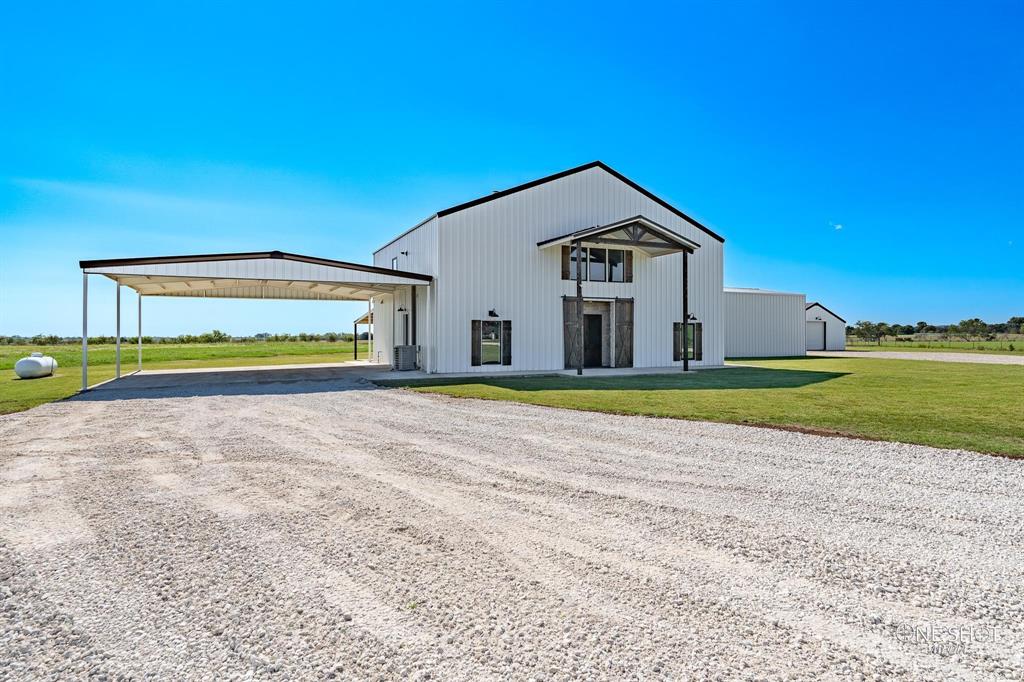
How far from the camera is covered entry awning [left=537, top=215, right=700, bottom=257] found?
61.1 feet

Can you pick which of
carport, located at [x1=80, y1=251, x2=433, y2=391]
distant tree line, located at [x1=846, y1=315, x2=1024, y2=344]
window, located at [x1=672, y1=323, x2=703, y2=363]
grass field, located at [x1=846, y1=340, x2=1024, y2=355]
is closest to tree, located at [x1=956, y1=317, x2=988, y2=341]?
distant tree line, located at [x1=846, y1=315, x2=1024, y2=344]

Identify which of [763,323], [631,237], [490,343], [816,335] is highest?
[631,237]

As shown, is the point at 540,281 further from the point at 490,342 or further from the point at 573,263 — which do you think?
the point at 490,342

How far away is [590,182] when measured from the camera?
819 inches

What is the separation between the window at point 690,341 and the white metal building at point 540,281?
0.19ft

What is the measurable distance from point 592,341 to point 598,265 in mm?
2789

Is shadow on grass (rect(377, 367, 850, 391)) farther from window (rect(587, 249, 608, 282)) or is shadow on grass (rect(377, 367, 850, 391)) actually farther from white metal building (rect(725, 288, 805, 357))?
white metal building (rect(725, 288, 805, 357))

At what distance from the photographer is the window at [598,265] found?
20.6 metres

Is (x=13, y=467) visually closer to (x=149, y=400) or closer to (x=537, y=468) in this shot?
(x=537, y=468)

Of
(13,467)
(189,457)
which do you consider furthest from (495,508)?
(13,467)

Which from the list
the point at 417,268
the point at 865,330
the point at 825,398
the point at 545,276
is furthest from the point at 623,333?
the point at 865,330

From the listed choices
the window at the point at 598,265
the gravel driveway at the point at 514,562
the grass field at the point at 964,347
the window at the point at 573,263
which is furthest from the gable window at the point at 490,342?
the grass field at the point at 964,347

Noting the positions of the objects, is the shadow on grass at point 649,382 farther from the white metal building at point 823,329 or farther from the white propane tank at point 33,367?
the white metal building at point 823,329

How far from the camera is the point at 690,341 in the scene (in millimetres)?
22156
